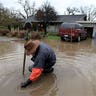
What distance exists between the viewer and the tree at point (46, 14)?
3184 centimetres

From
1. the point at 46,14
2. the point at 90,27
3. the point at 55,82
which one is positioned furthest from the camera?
the point at 46,14

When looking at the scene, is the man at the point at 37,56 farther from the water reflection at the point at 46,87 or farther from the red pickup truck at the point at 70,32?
the red pickup truck at the point at 70,32

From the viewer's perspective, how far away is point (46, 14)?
31.8 meters

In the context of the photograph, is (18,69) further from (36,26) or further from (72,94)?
(36,26)

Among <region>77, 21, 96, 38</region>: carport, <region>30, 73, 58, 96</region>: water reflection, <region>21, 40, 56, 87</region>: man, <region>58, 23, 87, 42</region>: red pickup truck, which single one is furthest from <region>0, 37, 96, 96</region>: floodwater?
<region>77, 21, 96, 38</region>: carport

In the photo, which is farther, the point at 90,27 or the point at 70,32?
the point at 90,27

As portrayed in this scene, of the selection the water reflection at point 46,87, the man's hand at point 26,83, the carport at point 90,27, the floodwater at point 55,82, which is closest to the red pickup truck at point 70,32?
the carport at point 90,27

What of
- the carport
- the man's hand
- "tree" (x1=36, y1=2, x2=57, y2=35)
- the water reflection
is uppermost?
"tree" (x1=36, y1=2, x2=57, y2=35)

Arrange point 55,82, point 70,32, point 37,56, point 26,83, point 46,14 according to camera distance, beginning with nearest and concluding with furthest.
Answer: point 26,83 → point 37,56 → point 55,82 → point 70,32 → point 46,14

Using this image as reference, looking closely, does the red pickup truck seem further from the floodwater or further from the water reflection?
the water reflection

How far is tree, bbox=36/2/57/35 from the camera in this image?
31839mm

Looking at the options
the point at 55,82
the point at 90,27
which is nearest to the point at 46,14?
the point at 90,27

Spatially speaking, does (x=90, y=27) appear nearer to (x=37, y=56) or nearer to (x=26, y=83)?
(x=37, y=56)

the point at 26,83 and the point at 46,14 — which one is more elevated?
→ the point at 46,14
